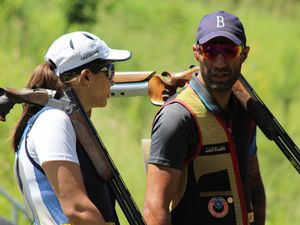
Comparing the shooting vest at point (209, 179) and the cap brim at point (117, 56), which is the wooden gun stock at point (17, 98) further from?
the shooting vest at point (209, 179)

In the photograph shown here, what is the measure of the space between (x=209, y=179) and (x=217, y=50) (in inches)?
19.6

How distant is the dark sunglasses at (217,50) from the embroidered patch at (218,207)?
0.55 meters

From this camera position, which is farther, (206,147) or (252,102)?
(252,102)

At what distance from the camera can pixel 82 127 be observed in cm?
333

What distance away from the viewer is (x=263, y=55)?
13.3 metres

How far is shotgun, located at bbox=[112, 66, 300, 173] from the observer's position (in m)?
3.84

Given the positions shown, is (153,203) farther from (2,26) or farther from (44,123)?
(2,26)

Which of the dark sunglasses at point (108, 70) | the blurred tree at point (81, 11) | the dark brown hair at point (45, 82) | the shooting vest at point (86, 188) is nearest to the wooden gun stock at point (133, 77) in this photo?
the dark sunglasses at point (108, 70)

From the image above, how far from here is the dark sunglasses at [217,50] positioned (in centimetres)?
362

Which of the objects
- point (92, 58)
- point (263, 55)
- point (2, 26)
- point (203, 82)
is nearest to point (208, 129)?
point (203, 82)

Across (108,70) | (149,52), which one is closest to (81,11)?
(149,52)

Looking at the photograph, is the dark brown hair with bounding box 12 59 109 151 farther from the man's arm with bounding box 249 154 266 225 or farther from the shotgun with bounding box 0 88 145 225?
the man's arm with bounding box 249 154 266 225

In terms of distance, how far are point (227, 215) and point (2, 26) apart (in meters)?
8.91

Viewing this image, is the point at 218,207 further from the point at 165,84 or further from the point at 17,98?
the point at 17,98
